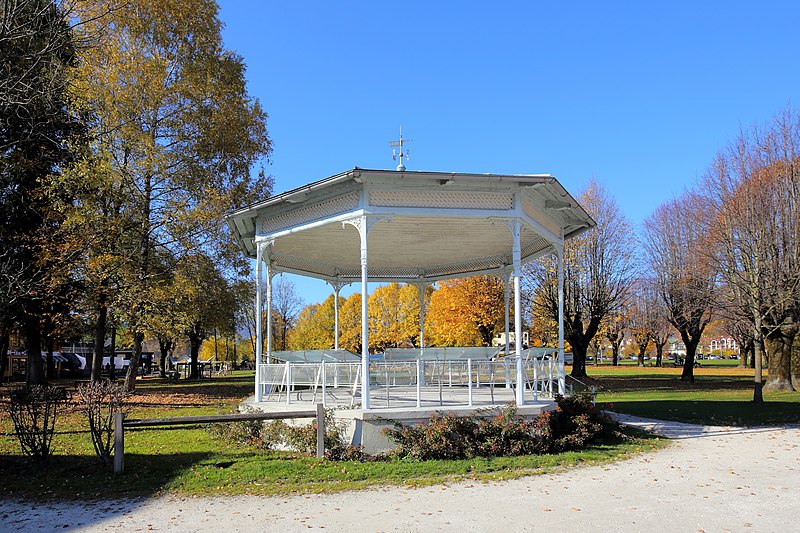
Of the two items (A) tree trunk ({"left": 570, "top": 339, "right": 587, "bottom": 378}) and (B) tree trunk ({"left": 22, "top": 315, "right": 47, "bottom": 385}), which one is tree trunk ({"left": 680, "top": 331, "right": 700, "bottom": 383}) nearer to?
(A) tree trunk ({"left": 570, "top": 339, "right": 587, "bottom": 378})

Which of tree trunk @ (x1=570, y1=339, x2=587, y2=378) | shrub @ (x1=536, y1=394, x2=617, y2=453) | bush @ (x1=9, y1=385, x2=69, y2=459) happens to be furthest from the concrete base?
tree trunk @ (x1=570, y1=339, x2=587, y2=378)

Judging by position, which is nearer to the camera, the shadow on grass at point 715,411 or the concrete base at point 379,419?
the concrete base at point 379,419

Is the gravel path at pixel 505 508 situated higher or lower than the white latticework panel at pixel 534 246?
lower

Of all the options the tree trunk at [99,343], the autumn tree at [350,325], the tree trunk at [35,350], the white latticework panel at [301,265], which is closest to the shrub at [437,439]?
the white latticework panel at [301,265]

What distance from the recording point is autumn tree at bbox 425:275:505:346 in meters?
36.3

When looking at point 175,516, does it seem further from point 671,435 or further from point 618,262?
point 618,262

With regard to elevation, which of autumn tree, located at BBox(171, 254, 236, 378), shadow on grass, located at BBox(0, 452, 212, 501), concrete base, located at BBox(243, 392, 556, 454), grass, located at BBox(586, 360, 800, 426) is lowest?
grass, located at BBox(586, 360, 800, 426)

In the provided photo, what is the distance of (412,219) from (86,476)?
7.23m

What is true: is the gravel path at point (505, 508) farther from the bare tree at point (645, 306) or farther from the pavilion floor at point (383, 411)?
the bare tree at point (645, 306)

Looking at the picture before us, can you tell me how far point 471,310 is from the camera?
119 ft

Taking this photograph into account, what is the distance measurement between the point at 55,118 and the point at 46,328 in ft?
31.9

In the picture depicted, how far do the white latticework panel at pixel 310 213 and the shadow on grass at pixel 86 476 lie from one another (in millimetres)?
4600

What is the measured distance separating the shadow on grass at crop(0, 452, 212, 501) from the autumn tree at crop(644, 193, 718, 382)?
23.3 metres

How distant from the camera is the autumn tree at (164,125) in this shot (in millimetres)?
18953
